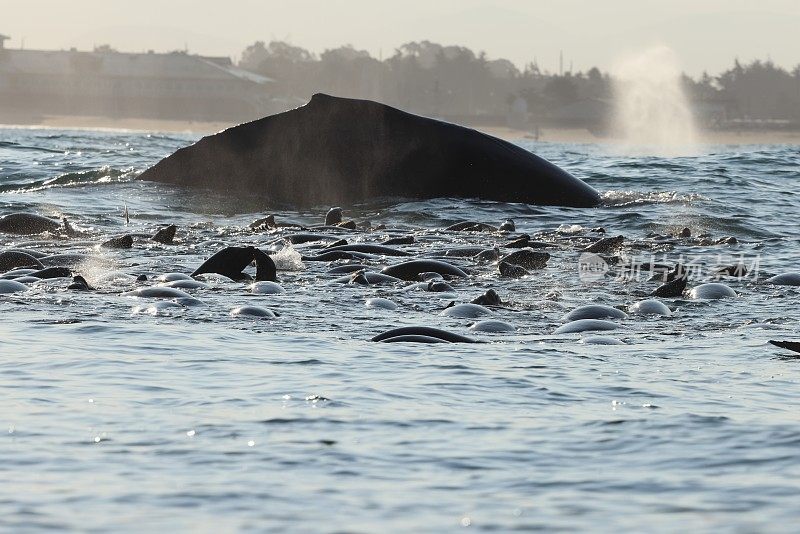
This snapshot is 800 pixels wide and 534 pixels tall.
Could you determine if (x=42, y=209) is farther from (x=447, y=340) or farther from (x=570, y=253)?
(x=447, y=340)

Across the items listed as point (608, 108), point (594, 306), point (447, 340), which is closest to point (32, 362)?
point (447, 340)

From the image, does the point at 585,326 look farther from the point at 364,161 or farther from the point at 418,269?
the point at 364,161

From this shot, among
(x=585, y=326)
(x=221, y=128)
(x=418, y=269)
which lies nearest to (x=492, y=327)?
(x=585, y=326)

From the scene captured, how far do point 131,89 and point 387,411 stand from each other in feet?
548

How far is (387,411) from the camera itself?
5.85 metres

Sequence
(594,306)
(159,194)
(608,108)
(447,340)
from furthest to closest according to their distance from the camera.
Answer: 1. (608,108)
2. (159,194)
3. (594,306)
4. (447,340)

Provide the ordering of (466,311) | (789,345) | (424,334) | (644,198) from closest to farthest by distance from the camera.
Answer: (789,345)
(424,334)
(466,311)
(644,198)

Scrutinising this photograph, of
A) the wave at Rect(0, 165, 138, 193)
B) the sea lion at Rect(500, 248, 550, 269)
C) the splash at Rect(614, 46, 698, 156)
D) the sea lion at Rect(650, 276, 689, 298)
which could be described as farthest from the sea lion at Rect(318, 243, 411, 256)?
the splash at Rect(614, 46, 698, 156)

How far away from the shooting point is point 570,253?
40.9ft

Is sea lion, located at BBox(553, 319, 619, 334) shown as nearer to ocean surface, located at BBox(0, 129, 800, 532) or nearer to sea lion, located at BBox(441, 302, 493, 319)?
ocean surface, located at BBox(0, 129, 800, 532)

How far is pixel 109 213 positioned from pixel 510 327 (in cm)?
874

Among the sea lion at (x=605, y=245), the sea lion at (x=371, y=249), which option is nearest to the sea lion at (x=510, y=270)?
the sea lion at (x=371, y=249)

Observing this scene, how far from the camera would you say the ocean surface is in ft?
14.5

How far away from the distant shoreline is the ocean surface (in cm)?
14708
